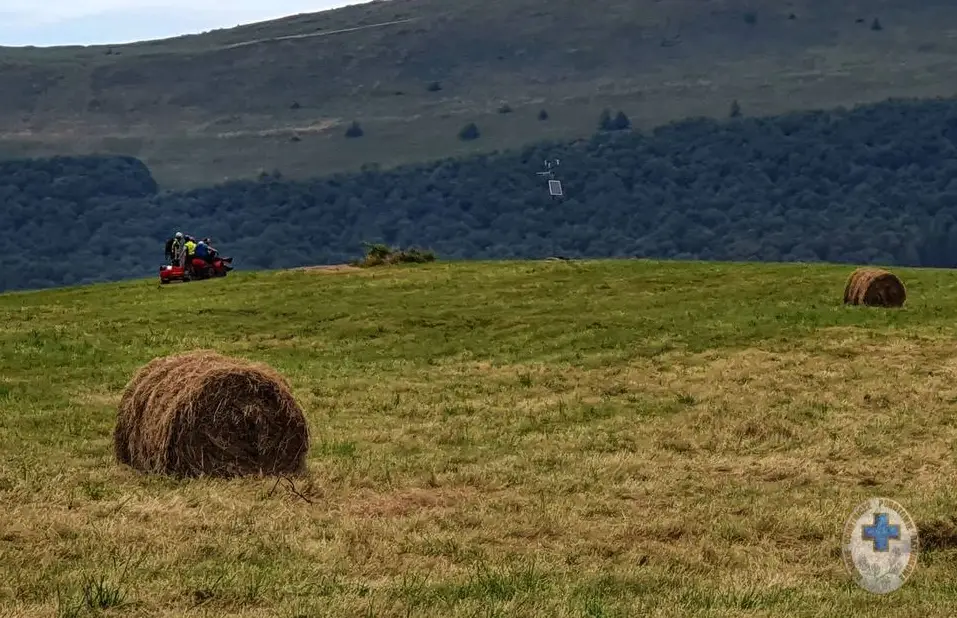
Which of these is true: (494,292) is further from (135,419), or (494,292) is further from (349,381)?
(135,419)

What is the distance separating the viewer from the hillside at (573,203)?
163m

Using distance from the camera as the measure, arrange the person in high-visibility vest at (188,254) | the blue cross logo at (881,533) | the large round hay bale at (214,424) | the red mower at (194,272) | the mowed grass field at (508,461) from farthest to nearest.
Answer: the person in high-visibility vest at (188,254), the red mower at (194,272), the large round hay bale at (214,424), the blue cross logo at (881,533), the mowed grass field at (508,461)

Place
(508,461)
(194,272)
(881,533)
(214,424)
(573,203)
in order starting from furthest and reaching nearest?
(573,203), (194,272), (508,461), (214,424), (881,533)

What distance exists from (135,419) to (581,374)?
12.1 meters

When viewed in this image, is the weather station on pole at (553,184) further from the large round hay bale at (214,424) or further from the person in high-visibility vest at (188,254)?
the large round hay bale at (214,424)

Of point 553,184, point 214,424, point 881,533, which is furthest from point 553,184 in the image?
point 881,533

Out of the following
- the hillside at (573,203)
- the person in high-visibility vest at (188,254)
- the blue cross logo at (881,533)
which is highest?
the person in high-visibility vest at (188,254)

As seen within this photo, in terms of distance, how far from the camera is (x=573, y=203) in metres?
175

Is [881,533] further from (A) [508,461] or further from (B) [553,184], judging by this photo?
(B) [553,184]

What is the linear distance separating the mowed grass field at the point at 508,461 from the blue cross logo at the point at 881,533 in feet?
1.14

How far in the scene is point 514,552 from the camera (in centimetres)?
1277

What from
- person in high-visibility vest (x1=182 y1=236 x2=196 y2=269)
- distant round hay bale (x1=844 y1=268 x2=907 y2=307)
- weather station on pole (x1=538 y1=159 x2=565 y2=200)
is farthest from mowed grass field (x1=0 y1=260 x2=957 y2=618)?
weather station on pole (x1=538 y1=159 x2=565 y2=200)

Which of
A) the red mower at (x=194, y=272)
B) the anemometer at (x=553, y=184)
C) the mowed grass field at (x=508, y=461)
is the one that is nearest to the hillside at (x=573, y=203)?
the anemometer at (x=553, y=184)

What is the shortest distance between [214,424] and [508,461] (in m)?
4.15
